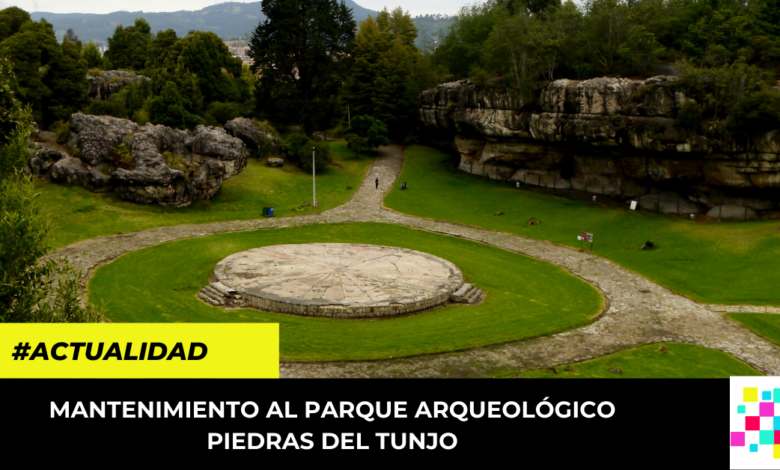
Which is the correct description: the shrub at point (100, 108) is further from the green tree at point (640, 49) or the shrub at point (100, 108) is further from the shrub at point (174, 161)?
the green tree at point (640, 49)

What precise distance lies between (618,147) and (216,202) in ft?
110

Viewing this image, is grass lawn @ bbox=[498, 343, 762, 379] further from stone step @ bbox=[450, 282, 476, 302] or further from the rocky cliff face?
the rocky cliff face

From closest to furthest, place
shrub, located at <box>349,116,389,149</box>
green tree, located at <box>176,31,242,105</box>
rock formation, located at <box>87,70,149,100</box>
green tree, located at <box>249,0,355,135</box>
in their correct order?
green tree, located at <box>249,0,355,135</box>
shrub, located at <box>349,116,389,149</box>
green tree, located at <box>176,31,242,105</box>
rock formation, located at <box>87,70,149,100</box>

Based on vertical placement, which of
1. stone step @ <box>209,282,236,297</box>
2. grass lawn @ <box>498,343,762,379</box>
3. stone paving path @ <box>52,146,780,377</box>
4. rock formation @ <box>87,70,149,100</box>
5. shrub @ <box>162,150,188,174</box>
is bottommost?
grass lawn @ <box>498,343,762,379</box>

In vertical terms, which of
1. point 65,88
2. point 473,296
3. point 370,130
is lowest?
point 473,296

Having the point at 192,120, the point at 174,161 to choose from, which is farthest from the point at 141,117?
the point at 174,161

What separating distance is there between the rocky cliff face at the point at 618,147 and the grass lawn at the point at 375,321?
16098mm

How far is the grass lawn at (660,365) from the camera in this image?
94.5 feet

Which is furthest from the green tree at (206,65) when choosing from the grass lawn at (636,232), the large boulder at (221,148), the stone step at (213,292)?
the stone step at (213,292)

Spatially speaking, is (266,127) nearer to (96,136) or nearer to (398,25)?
(96,136)

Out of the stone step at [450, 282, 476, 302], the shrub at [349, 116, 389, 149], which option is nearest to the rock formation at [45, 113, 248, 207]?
the shrub at [349, 116, 389, 149]

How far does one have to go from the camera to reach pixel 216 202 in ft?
189

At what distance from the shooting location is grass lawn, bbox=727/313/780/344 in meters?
34.2

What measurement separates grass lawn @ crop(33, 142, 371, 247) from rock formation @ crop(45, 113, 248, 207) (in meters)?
0.92
